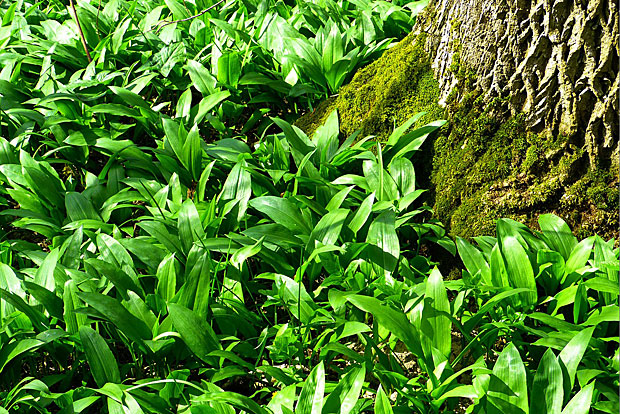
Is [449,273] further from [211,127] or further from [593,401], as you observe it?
[211,127]

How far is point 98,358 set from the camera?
2131mm

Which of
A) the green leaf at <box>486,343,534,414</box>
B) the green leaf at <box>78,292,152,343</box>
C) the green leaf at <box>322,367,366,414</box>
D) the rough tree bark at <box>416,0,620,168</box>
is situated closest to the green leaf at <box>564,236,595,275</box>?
the rough tree bark at <box>416,0,620,168</box>

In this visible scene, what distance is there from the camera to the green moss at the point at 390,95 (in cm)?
314

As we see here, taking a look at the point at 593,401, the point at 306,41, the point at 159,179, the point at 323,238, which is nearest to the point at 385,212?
the point at 323,238

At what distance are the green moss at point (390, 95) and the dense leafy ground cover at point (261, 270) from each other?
4.4 inches

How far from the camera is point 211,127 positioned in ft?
12.1

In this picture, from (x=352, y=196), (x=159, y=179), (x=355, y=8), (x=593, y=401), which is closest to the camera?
(x=593, y=401)

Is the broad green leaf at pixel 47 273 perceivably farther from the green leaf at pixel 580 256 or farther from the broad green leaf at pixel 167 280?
the green leaf at pixel 580 256

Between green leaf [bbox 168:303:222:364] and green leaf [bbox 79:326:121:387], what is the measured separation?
0.84 ft

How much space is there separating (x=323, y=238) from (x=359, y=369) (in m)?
0.69

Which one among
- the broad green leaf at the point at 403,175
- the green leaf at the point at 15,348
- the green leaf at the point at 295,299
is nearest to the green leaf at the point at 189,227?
the green leaf at the point at 295,299

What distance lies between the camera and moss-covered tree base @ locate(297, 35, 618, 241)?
252 centimetres

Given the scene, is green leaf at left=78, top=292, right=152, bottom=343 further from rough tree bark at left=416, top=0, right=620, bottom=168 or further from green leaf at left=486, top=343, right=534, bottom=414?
rough tree bark at left=416, top=0, right=620, bottom=168

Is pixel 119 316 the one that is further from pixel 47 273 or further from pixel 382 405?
pixel 382 405
